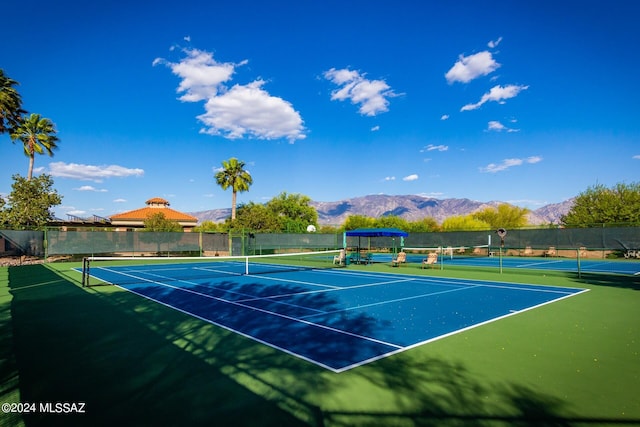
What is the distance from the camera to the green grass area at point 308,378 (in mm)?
3975

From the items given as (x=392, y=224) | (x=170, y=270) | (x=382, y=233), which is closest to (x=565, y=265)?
(x=382, y=233)

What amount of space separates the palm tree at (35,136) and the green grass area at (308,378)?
35654 mm

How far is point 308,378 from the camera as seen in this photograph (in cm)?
499

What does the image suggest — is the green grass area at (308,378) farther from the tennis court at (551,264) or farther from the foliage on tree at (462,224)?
the foliage on tree at (462,224)

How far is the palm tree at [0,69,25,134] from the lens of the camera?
22.4 metres

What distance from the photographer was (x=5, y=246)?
956 inches

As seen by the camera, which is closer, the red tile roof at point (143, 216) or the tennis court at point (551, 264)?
the tennis court at point (551, 264)

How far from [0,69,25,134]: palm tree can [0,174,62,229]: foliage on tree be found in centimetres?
604

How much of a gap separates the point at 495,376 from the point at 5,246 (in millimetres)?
29547

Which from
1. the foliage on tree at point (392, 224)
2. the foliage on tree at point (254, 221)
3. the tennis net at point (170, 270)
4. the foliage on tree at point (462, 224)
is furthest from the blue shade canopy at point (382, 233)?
the foliage on tree at point (392, 224)

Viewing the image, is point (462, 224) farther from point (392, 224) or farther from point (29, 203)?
point (29, 203)

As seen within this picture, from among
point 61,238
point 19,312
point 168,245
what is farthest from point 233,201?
point 19,312

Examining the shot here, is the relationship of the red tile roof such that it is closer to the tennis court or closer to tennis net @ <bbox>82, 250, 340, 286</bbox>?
tennis net @ <bbox>82, 250, 340, 286</bbox>

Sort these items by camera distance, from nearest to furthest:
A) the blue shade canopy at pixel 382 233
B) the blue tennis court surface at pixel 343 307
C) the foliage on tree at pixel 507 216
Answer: the blue tennis court surface at pixel 343 307
the blue shade canopy at pixel 382 233
the foliage on tree at pixel 507 216
